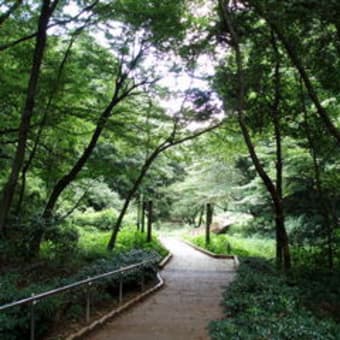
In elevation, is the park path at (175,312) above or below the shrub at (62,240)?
below

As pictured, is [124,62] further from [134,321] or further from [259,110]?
[134,321]

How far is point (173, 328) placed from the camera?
684cm

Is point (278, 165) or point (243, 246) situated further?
point (243, 246)

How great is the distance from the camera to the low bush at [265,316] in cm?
569

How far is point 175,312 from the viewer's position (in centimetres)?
822

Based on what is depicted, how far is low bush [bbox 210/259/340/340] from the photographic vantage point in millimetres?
5691

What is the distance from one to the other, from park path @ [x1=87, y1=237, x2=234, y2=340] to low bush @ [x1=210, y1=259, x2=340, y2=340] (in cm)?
42

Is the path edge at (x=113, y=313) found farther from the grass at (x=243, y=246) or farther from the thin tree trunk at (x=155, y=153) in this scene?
the grass at (x=243, y=246)

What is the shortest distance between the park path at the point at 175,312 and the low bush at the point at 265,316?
415mm

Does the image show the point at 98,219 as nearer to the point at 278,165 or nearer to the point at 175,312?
the point at 278,165

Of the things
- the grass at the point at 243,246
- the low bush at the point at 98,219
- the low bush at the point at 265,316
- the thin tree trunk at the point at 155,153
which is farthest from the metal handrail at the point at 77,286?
the low bush at the point at 98,219

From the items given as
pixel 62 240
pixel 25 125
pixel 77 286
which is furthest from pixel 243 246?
pixel 77 286

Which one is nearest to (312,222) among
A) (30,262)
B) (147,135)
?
(147,135)

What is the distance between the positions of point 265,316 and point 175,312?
212cm
